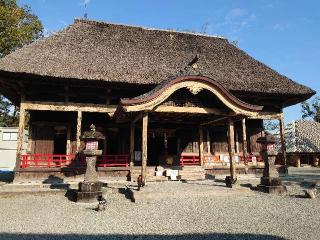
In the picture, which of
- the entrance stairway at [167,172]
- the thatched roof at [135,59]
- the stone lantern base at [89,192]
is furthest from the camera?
the thatched roof at [135,59]

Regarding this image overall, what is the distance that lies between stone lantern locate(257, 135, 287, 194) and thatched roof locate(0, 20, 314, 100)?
3.32m

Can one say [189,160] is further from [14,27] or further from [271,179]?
[14,27]

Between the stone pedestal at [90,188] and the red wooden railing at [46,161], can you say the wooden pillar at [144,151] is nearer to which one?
the stone pedestal at [90,188]

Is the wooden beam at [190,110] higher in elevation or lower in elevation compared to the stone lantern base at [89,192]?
higher

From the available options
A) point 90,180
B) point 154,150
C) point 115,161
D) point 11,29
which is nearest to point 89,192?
point 90,180

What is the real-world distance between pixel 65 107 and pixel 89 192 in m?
6.05

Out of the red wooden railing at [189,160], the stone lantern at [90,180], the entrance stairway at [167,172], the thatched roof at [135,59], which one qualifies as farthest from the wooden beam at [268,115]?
the stone lantern at [90,180]

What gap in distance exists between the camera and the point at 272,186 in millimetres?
10328

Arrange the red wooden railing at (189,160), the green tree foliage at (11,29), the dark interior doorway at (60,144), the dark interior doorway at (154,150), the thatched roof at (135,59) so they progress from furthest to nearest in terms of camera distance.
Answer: the green tree foliage at (11,29)
the dark interior doorway at (154,150)
the red wooden railing at (189,160)
the dark interior doorway at (60,144)
the thatched roof at (135,59)

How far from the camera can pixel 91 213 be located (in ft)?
Answer: 24.0

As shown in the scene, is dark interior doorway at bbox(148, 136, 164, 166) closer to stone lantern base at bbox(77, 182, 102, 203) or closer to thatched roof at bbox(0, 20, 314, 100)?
thatched roof at bbox(0, 20, 314, 100)

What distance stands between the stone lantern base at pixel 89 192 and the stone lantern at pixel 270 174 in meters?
6.06

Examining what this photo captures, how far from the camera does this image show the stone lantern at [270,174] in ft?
33.7

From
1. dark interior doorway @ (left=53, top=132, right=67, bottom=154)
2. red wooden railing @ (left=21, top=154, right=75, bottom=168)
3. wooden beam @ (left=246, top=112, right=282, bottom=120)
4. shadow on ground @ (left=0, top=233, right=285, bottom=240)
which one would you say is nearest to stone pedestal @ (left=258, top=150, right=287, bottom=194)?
shadow on ground @ (left=0, top=233, right=285, bottom=240)
